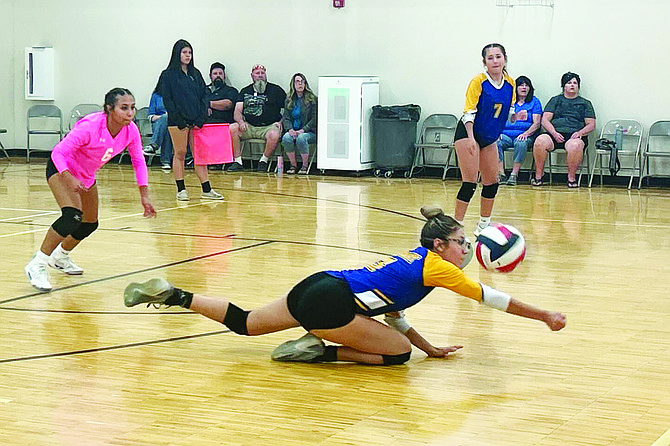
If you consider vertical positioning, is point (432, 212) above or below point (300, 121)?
below

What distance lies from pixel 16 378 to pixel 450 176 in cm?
1163

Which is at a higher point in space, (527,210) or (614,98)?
(614,98)

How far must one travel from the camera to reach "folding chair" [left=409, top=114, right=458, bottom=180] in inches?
619

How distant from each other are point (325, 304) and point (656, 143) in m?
10.7

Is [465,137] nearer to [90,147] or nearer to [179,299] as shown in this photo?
[90,147]

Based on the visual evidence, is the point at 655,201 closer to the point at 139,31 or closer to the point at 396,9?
the point at 396,9

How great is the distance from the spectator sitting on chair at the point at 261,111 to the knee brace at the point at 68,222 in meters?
9.30

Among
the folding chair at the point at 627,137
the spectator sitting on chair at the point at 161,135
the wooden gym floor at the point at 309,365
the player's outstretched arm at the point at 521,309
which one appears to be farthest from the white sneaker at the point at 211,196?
the player's outstretched arm at the point at 521,309

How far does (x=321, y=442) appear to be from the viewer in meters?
4.05

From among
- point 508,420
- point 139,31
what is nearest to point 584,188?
point 139,31

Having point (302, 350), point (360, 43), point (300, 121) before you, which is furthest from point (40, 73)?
point (302, 350)

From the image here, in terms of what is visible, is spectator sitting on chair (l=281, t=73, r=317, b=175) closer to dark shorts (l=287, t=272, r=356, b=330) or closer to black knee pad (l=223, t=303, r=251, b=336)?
black knee pad (l=223, t=303, r=251, b=336)

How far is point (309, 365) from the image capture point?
5281mm

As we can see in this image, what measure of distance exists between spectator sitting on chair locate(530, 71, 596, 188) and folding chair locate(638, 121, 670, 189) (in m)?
0.79
